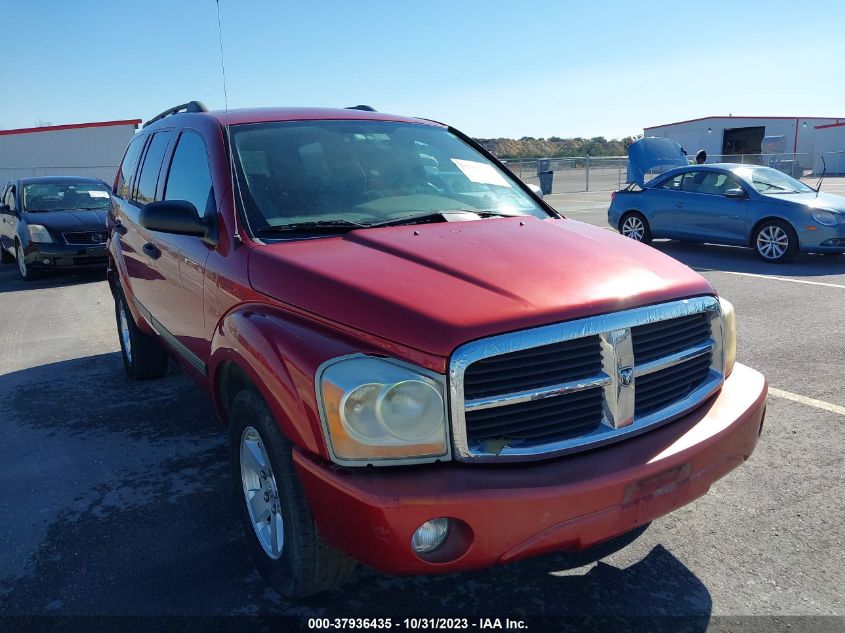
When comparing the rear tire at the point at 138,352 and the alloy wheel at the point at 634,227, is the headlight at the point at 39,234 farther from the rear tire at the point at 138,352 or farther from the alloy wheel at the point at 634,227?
the alloy wheel at the point at 634,227

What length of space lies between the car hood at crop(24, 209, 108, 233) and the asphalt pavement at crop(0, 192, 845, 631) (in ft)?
19.3

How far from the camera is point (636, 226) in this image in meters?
12.7

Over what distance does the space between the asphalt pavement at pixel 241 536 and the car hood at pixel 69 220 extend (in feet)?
19.3

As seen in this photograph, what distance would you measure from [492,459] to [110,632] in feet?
5.24

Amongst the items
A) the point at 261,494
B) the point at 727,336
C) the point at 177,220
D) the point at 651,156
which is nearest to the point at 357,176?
the point at 177,220

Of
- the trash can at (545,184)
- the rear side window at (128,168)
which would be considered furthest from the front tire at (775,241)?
the rear side window at (128,168)

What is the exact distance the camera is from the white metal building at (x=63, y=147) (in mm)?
29516

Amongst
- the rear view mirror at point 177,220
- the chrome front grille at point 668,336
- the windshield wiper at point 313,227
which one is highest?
the rear view mirror at point 177,220

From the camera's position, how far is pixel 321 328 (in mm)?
2463

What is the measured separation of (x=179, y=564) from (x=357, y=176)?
1976mm

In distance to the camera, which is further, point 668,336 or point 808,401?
point 808,401

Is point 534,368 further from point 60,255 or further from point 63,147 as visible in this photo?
point 63,147

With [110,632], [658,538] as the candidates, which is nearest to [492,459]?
[658,538]

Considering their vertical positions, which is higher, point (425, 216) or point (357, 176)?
point (357, 176)
